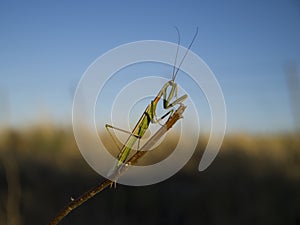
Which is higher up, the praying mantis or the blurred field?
the blurred field

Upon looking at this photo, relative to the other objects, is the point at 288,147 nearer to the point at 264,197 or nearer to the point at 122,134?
the point at 264,197

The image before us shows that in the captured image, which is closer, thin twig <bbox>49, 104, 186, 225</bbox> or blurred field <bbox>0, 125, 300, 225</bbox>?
thin twig <bbox>49, 104, 186, 225</bbox>

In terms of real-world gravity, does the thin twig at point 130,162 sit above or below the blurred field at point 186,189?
below

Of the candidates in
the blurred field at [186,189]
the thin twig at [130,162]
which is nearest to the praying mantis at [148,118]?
the thin twig at [130,162]

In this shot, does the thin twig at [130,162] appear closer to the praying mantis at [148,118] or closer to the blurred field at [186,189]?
the praying mantis at [148,118]

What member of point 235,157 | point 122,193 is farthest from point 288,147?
point 122,193

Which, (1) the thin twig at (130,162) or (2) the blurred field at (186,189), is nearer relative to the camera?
(1) the thin twig at (130,162)

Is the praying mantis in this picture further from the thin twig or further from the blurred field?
the blurred field

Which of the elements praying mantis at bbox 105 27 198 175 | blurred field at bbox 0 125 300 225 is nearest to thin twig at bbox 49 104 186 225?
praying mantis at bbox 105 27 198 175
